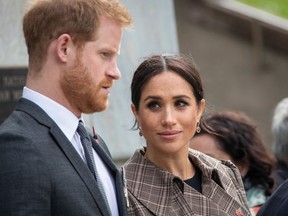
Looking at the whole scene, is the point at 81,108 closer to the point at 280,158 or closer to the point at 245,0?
the point at 280,158

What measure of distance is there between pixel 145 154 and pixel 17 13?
158cm

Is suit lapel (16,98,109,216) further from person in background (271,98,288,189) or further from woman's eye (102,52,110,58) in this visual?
person in background (271,98,288,189)

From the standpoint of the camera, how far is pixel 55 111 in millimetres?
3152

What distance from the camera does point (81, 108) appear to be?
320cm

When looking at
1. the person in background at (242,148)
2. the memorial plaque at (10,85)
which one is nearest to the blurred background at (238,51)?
the person in background at (242,148)

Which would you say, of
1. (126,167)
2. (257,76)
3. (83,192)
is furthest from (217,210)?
(257,76)

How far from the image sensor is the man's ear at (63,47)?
3.13 m

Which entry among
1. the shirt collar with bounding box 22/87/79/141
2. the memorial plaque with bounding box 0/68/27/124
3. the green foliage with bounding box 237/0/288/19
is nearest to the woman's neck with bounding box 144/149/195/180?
the shirt collar with bounding box 22/87/79/141

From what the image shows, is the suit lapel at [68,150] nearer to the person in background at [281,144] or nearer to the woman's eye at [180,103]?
the woman's eye at [180,103]

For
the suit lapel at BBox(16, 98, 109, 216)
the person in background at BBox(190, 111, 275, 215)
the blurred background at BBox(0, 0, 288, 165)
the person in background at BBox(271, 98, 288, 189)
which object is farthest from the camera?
the blurred background at BBox(0, 0, 288, 165)

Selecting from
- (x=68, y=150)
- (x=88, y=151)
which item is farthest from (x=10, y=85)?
(x=68, y=150)

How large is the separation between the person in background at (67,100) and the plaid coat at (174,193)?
242 millimetres

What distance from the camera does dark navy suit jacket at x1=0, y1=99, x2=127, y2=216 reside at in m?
2.89

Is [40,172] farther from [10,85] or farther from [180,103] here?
[10,85]
